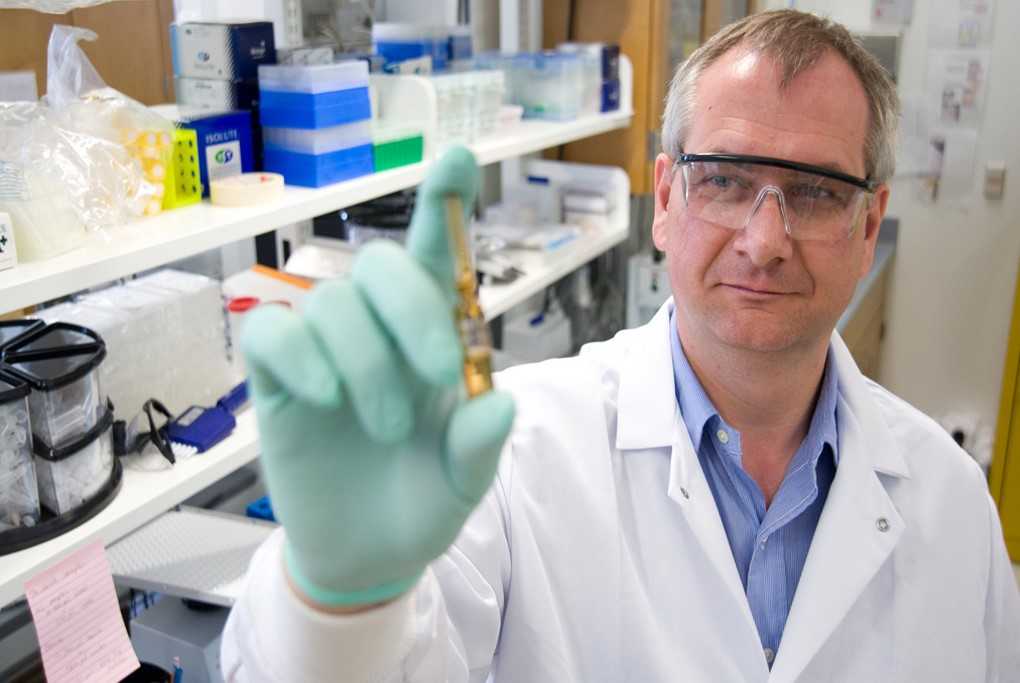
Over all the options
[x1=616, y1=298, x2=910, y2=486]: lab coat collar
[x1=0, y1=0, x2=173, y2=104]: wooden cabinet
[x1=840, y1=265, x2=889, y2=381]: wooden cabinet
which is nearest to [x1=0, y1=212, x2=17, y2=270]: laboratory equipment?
[x1=0, y1=0, x2=173, y2=104]: wooden cabinet

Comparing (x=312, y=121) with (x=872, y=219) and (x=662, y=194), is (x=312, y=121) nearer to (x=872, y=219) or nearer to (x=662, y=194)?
(x=662, y=194)

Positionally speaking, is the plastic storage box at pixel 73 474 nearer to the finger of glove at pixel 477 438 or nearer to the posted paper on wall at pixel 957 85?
the finger of glove at pixel 477 438

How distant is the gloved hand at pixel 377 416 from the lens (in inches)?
22.7

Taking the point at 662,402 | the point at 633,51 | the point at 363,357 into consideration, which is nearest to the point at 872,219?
the point at 662,402

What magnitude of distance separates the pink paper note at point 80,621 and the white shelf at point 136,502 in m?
0.02

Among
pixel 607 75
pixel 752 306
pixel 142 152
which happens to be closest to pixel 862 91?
pixel 752 306

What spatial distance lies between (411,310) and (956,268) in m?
3.54

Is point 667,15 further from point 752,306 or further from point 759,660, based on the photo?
point 759,660

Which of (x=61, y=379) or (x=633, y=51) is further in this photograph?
(x=633, y=51)

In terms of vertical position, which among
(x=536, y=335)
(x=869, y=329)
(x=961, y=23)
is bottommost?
(x=869, y=329)

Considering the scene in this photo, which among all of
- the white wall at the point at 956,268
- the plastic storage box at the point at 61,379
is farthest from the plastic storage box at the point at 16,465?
the white wall at the point at 956,268

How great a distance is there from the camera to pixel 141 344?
143 cm

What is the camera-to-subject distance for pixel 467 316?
2.16 ft

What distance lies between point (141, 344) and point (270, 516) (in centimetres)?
48
